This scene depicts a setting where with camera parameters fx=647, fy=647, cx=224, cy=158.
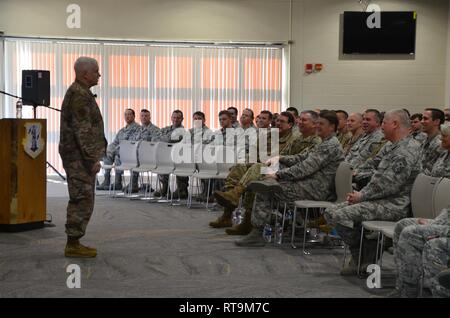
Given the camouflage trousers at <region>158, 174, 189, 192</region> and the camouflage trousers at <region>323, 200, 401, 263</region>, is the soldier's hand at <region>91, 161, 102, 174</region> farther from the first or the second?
the camouflage trousers at <region>158, 174, 189, 192</region>

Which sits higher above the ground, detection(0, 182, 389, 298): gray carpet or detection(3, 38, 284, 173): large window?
detection(3, 38, 284, 173): large window

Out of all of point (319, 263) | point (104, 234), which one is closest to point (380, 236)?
point (319, 263)

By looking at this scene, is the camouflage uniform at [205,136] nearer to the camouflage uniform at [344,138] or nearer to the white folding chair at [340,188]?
the camouflage uniform at [344,138]

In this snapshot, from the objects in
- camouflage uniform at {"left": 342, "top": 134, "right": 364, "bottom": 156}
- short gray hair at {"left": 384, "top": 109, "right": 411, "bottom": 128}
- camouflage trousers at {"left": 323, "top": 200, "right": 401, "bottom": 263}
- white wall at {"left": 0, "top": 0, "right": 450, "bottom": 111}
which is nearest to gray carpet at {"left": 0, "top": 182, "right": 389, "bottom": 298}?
camouflage trousers at {"left": 323, "top": 200, "right": 401, "bottom": 263}

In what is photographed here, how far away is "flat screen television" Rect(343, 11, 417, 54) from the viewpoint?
479 inches

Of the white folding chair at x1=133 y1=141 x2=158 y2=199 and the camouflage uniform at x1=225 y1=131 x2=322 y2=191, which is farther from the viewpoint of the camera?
the white folding chair at x1=133 y1=141 x2=158 y2=199

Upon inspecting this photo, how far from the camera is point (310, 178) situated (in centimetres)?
607

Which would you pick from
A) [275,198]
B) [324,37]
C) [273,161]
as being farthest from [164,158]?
[324,37]

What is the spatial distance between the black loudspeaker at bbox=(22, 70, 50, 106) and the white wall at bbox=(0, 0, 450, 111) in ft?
15.3

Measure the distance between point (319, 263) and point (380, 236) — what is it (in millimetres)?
741

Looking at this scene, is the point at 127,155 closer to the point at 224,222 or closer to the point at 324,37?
the point at 224,222

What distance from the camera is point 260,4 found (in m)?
12.3

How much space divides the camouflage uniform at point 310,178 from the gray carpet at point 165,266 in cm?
40

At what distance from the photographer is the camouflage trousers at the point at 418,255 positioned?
3709mm
